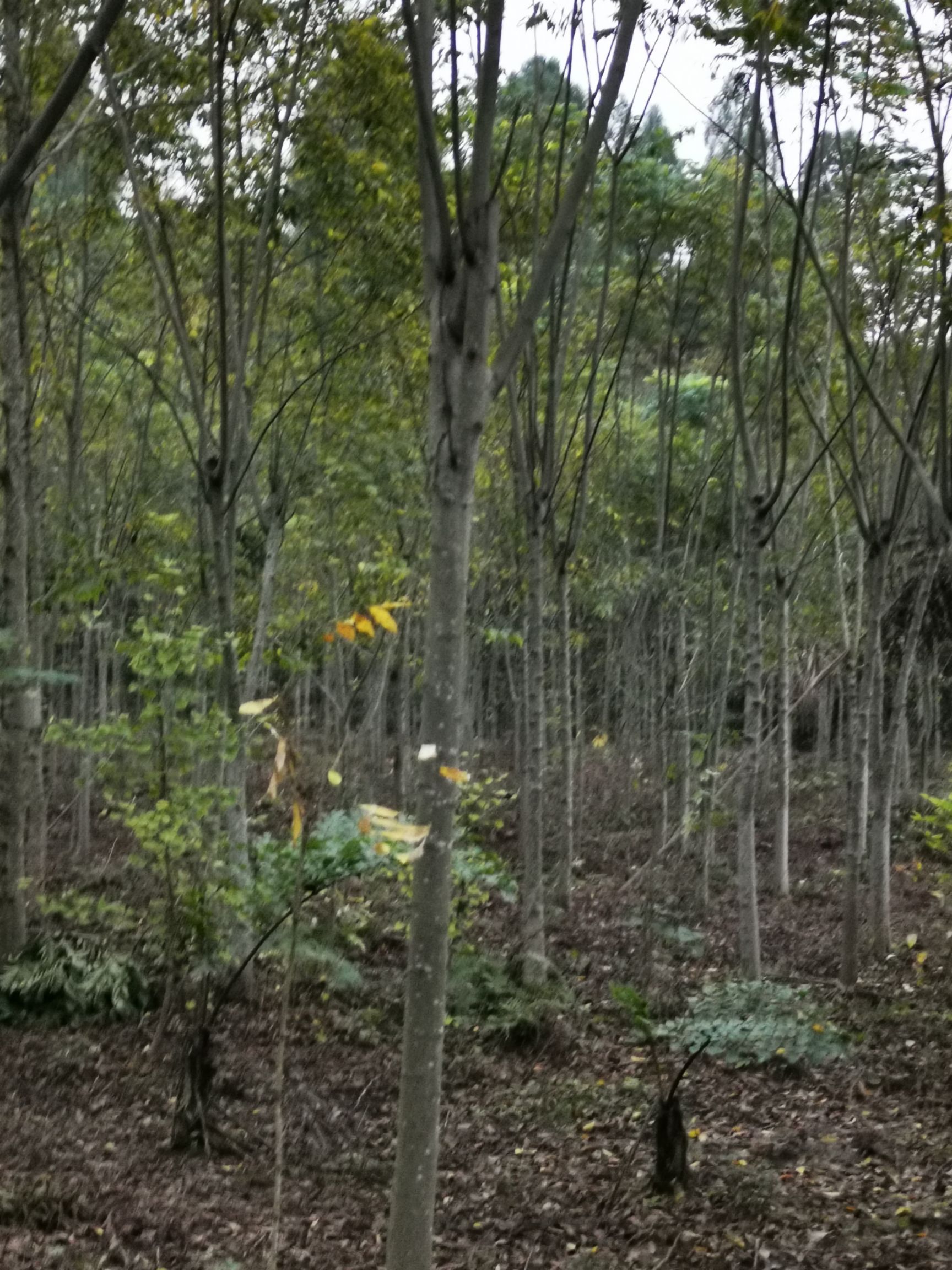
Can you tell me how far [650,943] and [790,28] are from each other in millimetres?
6688

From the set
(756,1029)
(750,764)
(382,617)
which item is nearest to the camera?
(382,617)

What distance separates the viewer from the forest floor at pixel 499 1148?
473 cm

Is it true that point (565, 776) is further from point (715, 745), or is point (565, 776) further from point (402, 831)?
point (402, 831)

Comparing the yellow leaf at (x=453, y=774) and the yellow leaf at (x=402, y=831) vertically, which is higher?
the yellow leaf at (x=453, y=774)

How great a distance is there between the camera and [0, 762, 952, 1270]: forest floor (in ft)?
15.5

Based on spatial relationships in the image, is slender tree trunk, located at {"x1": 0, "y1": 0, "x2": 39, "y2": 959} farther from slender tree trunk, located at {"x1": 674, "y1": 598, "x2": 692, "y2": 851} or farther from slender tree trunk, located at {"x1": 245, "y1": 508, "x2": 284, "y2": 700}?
slender tree trunk, located at {"x1": 674, "y1": 598, "x2": 692, "y2": 851}

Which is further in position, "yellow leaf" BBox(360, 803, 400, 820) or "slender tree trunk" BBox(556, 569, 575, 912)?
"slender tree trunk" BBox(556, 569, 575, 912)

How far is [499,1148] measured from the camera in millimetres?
6172

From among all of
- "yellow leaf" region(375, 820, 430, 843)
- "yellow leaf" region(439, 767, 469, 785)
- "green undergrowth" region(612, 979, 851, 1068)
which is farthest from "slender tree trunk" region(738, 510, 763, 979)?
"yellow leaf" region(375, 820, 430, 843)

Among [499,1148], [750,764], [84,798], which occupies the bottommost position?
[499,1148]

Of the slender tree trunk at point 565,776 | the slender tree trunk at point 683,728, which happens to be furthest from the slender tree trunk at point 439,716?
the slender tree trunk at point 683,728

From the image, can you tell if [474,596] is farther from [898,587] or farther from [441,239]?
[441,239]

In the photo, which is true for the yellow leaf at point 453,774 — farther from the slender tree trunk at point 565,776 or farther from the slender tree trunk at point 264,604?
the slender tree trunk at point 565,776

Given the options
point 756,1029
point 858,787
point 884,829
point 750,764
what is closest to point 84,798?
point 750,764
